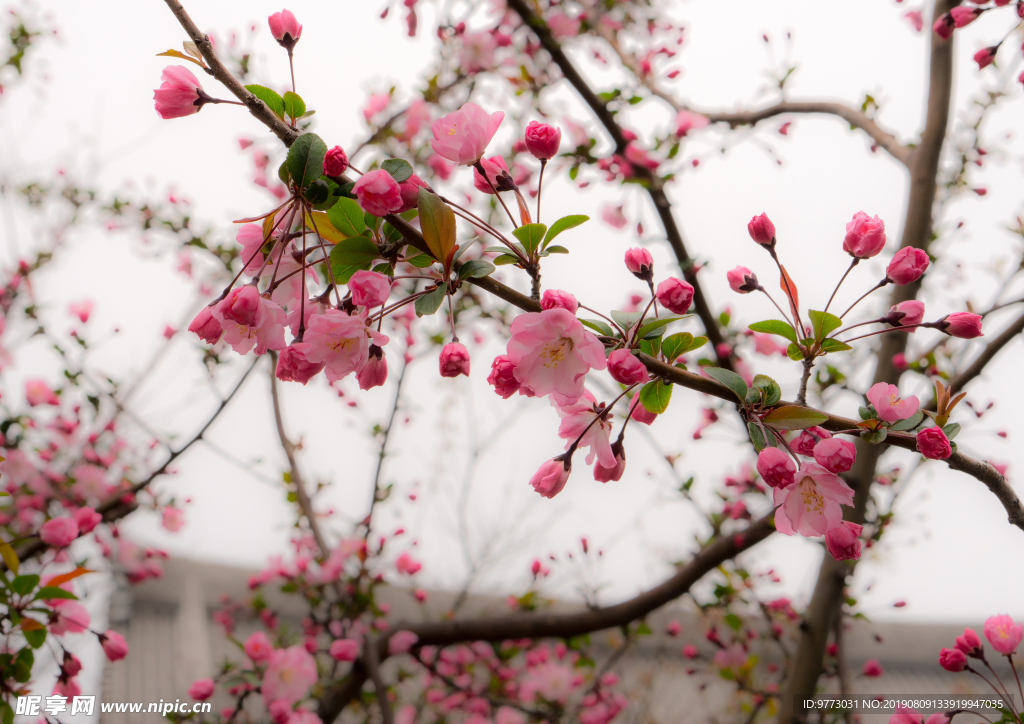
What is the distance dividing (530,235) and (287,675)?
192 centimetres

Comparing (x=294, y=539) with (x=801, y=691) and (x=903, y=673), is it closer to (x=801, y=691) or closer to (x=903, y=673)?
(x=801, y=691)

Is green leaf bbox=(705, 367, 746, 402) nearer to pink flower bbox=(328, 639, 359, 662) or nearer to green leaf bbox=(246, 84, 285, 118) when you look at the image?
green leaf bbox=(246, 84, 285, 118)

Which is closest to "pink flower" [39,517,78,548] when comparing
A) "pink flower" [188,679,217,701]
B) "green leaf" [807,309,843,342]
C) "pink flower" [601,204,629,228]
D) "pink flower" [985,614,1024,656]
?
"pink flower" [188,679,217,701]

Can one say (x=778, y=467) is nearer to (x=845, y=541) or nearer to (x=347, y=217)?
(x=845, y=541)

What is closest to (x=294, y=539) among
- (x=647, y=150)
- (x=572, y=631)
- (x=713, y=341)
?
(x=572, y=631)

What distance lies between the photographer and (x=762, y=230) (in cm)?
77

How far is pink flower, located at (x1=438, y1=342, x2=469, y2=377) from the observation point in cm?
62

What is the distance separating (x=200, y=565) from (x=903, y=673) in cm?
620

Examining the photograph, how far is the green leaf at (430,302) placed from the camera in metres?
0.59

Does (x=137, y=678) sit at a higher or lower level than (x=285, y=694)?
higher

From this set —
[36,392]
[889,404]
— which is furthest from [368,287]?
[36,392]

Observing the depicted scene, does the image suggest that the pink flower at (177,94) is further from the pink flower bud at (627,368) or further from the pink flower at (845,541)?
the pink flower at (845,541)

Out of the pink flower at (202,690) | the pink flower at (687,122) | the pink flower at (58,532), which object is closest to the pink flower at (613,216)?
the pink flower at (687,122)

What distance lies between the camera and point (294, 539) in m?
2.33
